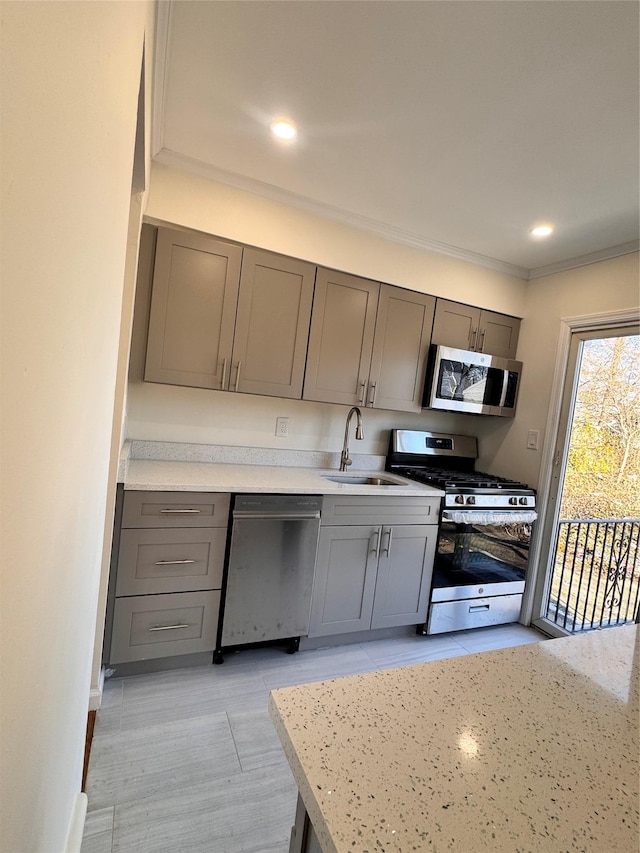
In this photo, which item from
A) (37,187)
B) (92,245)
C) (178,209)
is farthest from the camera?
(178,209)

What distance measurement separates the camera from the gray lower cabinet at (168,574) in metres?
1.86

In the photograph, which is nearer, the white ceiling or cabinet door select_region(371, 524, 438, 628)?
the white ceiling

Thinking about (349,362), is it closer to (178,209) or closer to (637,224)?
(178,209)

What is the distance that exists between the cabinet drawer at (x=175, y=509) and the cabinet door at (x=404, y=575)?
A: 98 centimetres

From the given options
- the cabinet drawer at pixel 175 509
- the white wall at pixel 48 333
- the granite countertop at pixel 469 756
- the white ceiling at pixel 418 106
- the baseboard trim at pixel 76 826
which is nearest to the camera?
the white wall at pixel 48 333

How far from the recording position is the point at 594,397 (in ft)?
8.85

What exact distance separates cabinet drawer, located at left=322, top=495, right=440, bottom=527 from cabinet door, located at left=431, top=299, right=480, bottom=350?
3.69 ft

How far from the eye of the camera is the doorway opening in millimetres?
2520

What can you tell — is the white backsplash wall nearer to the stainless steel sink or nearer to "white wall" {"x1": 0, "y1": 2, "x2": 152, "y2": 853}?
the stainless steel sink

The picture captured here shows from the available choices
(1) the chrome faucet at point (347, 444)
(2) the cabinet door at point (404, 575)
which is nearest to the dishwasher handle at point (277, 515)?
(2) the cabinet door at point (404, 575)

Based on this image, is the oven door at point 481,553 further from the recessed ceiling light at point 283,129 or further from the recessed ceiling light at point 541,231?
the recessed ceiling light at point 283,129

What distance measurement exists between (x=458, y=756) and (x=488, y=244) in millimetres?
2898

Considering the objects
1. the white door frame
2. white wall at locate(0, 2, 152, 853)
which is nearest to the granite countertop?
white wall at locate(0, 2, 152, 853)

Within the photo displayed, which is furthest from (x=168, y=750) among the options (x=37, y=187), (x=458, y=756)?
(x=37, y=187)
